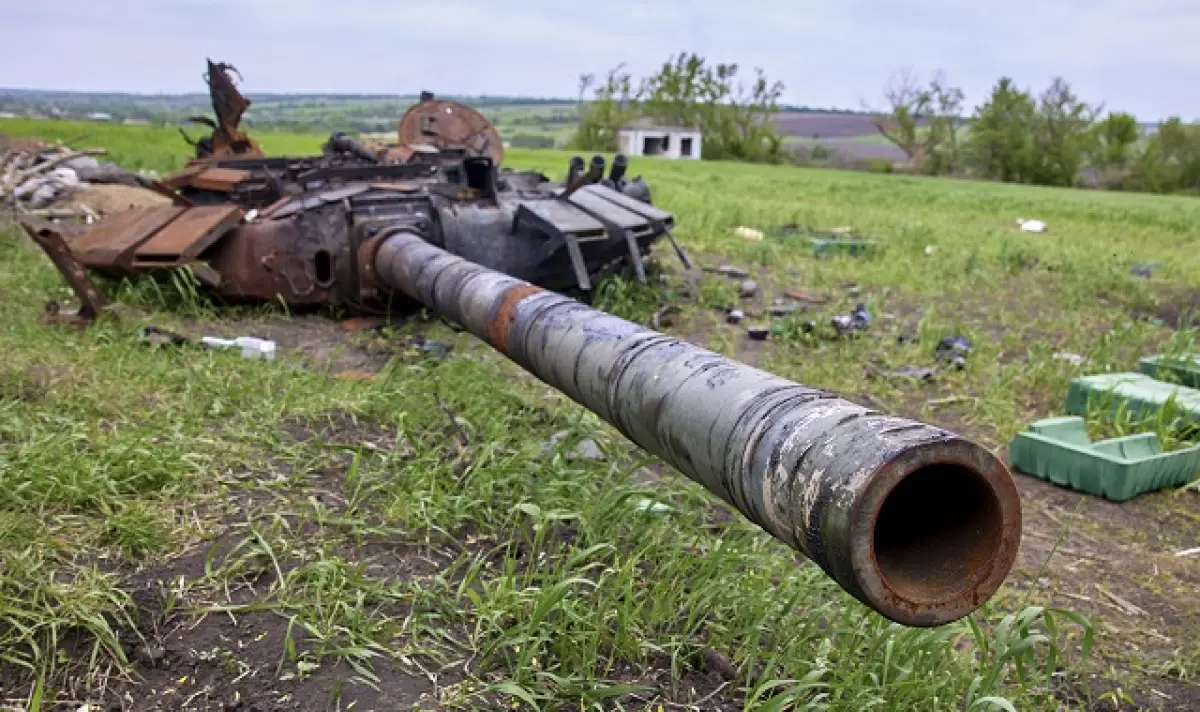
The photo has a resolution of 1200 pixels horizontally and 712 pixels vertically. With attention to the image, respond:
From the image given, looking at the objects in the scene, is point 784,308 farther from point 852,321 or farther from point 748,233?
point 748,233

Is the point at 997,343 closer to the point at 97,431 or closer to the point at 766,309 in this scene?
the point at 766,309

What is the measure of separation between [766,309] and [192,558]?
6.12 m

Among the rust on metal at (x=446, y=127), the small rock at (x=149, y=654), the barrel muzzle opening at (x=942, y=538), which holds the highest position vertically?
the rust on metal at (x=446, y=127)

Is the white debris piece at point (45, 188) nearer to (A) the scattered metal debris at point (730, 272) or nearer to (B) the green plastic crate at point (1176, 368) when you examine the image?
(A) the scattered metal debris at point (730, 272)

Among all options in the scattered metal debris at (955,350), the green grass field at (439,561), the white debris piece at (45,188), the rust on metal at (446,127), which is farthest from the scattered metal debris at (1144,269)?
the white debris piece at (45,188)

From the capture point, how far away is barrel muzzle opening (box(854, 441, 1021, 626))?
1.64 metres

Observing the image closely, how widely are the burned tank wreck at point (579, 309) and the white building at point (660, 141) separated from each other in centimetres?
4040

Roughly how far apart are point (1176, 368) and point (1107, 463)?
75.7 inches

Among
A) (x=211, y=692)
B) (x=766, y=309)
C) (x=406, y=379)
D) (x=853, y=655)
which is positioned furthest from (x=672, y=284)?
(x=211, y=692)

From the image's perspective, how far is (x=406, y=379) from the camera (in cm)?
511

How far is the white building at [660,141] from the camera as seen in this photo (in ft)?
161

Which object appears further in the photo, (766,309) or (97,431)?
(766,309)

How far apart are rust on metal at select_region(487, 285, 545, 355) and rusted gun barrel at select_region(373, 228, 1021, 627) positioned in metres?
0.97

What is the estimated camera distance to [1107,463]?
4.85 meters
